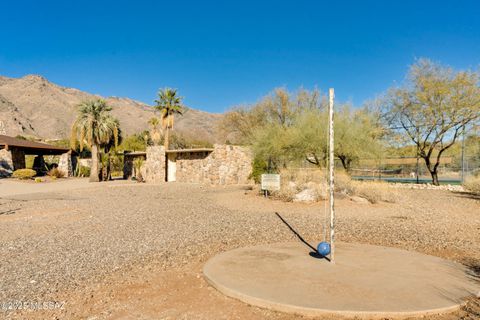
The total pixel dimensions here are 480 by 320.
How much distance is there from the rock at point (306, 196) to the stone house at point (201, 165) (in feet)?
37.9

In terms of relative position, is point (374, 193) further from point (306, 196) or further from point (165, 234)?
point (165, 234)

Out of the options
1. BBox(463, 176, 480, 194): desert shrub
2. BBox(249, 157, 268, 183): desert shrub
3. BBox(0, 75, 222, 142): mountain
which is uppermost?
BBox(0, 75, 222, 142): mountain

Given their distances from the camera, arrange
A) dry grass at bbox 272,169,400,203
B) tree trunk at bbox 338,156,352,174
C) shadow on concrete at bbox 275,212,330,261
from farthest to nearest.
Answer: tree trunk at bbox 338,156,352,174, dry grass at bbox 272,169,400,203, shadow on concrete at bbox 275,212,330,261

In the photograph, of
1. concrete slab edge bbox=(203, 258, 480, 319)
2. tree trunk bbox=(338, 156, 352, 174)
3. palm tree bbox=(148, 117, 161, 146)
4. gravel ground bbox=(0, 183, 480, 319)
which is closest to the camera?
concrete slab edge bbox=(203, 258, 480, 319)

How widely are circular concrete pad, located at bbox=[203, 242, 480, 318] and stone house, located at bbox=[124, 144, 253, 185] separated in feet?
61.9

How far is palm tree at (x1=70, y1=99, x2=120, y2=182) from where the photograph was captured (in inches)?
1051

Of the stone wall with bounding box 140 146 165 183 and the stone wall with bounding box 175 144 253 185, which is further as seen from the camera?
the stone wall with bounding box 140 146 165 183

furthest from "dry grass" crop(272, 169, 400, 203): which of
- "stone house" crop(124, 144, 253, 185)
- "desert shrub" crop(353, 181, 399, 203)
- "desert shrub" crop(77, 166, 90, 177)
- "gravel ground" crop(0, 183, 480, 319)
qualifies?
"desert shrub" crop(77, 166, 90, 177)

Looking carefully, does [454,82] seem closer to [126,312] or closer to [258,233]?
[258,233]

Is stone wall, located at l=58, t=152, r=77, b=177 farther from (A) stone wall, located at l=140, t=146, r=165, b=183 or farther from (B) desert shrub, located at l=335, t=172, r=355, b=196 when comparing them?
(B) desert shrub, located at l=335, t=172, r=355, b=196

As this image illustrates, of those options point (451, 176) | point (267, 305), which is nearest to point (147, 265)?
point (267, 305)

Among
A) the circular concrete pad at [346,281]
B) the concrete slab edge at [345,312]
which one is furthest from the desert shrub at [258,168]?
the concrete slab edge at [345,312]

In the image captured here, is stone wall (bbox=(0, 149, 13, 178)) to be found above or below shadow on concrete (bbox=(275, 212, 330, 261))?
above

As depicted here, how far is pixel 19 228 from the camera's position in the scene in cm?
838
